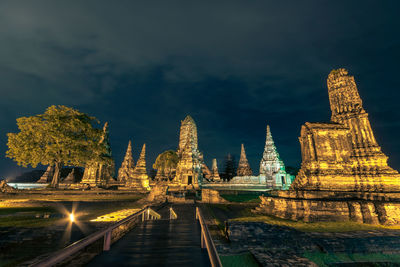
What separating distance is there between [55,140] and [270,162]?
38.9 m

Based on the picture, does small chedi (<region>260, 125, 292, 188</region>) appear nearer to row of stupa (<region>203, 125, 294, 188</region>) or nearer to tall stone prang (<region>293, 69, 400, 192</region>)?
row of stupa (<region>203, 125, 294, 188</region>)

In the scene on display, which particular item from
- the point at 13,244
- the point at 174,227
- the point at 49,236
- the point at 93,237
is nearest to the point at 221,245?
the point at 174,227

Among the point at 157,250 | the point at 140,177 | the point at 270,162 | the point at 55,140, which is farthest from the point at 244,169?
the point at 157,250

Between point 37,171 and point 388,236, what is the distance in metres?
111

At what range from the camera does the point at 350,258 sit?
6172mm

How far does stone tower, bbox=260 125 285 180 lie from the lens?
130 ft

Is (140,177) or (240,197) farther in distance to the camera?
(140,177)

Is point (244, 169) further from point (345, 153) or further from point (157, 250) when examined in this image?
point (157, 250)

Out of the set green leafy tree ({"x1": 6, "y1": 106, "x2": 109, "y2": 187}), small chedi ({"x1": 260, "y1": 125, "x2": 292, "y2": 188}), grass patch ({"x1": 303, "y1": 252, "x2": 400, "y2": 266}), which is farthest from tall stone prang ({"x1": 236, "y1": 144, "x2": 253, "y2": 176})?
grass patch ({"x1": 303, "y1": 252, "x2": 400, "y2": 266})

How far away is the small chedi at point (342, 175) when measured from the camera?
401 inches

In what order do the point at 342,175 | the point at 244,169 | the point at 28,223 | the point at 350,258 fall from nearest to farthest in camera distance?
the point at 350,258, the point at 28,223, the point at 342,175, the point at 244,169

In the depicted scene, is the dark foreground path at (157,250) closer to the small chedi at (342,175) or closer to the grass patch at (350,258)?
the grass patch at (350,258)

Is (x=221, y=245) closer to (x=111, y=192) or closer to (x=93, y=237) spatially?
(x=93, y=237)

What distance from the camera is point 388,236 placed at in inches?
264
